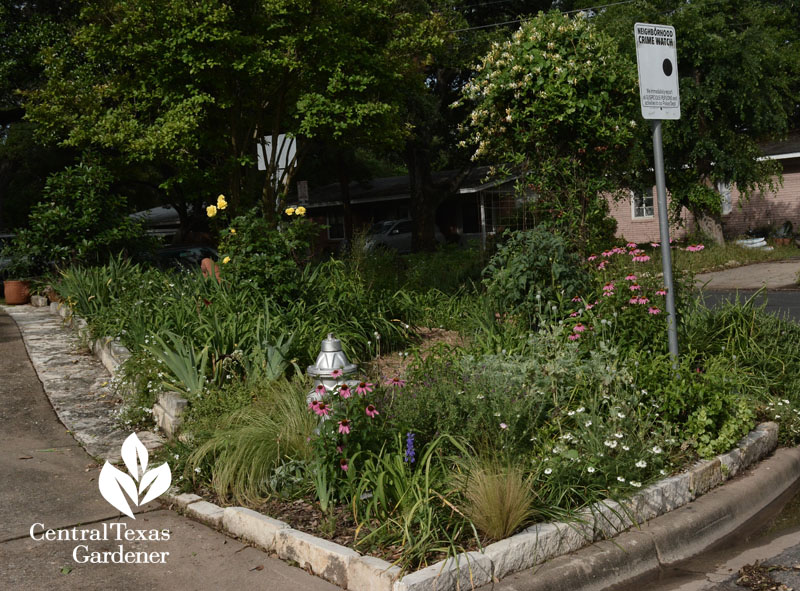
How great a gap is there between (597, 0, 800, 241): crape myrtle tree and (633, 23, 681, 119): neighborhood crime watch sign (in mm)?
16164

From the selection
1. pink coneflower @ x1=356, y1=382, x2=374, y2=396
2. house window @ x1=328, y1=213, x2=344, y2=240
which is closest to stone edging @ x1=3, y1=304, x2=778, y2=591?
pink coneflower @ x1=356, y1=382, x2=374, y2=396

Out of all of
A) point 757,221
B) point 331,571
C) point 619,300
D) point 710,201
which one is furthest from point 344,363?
point 757,221

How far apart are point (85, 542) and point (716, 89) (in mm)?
20550

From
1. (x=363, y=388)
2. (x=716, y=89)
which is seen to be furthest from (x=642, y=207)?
(x=363, y=388)

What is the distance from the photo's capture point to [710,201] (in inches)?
880

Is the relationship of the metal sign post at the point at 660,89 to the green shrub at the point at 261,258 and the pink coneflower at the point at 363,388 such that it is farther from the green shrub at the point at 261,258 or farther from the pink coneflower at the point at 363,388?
the green shrub at the point at 261,258

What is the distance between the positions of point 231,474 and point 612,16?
20793 millimetres

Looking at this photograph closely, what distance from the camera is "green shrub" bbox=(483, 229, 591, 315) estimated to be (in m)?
7.14

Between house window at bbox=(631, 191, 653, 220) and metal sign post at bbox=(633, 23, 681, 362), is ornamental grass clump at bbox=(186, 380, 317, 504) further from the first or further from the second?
house window at bbox=(631, 191, 653, 220)

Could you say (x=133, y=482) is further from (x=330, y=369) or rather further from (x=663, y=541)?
(x=663, y=541)

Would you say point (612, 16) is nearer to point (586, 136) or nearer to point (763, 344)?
point (586, 136)

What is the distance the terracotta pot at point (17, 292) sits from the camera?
48.2 feet

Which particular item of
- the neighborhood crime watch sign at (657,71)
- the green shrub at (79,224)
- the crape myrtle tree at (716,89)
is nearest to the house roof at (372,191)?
the crape myrtle tree at (716,89)

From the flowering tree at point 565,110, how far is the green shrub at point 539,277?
1.63 metres
